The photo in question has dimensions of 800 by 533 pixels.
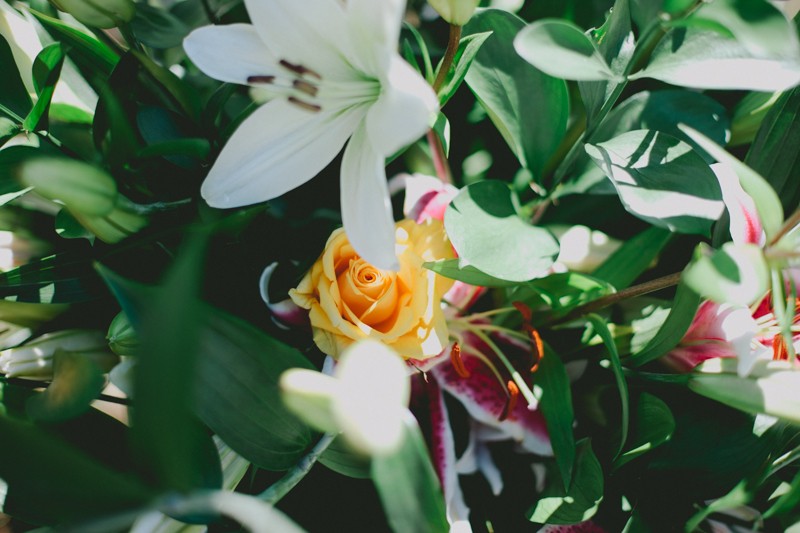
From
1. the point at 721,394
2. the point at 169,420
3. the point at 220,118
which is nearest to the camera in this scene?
the point at 169,420

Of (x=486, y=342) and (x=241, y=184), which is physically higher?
(x=241, y=184)

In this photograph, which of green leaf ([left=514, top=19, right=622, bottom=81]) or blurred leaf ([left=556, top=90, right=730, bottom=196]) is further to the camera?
blurred leaf ([left=556, top=90, right=730, bottom=196])

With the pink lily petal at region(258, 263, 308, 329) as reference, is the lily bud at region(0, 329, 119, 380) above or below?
below

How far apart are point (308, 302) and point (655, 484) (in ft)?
0.84

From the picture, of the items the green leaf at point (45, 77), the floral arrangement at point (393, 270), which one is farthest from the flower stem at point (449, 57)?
the green leaf at point (45, 77)

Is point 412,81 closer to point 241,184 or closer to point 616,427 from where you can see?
point 241,184

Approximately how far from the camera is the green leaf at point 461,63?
33 centimetres

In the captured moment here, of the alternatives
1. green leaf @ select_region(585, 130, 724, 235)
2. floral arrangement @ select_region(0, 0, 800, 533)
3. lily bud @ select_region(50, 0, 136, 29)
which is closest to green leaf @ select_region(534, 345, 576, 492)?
floral arrangement @ select_region(0, 0, 800, 533)

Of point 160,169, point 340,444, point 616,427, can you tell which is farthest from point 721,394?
point 160,169

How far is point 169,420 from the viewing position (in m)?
0.20

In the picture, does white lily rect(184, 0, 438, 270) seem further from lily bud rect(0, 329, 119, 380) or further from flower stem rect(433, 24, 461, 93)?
lily bud rect(0, 329, 119, 380)

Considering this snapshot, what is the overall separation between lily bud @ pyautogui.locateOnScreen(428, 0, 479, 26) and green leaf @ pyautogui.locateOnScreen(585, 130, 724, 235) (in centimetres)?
11

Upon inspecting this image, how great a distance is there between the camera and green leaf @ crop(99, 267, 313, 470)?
306 millimetres

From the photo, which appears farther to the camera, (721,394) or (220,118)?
(220,118)
